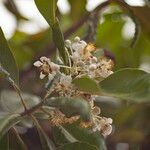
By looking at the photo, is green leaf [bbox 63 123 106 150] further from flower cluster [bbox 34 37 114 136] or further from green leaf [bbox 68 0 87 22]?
green leaf [bbox 68 0 87 22]

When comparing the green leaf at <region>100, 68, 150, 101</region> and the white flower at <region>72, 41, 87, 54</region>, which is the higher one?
the white flower at <region>72, 41, 87, 54</region>

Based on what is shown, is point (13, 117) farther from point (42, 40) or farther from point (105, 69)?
point (42, 40)

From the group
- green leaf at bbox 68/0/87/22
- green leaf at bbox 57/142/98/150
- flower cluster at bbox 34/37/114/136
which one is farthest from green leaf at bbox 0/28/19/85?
green leaf at bbox 68/0/87/22

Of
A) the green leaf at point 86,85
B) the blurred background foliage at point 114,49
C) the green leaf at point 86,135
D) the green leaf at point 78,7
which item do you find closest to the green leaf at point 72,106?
the green leaf at point 86,85

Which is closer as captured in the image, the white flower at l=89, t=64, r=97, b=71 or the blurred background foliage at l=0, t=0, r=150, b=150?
the white flower at l=89, t=64, r=97, b=71

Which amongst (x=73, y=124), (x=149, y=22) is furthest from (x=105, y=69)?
(x=149, y=22)

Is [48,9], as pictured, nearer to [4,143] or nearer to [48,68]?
[48,68]

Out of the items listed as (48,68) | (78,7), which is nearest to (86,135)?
(48,68)

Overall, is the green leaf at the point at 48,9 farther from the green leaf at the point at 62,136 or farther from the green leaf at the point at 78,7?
the green leaf at the point at 78,7
